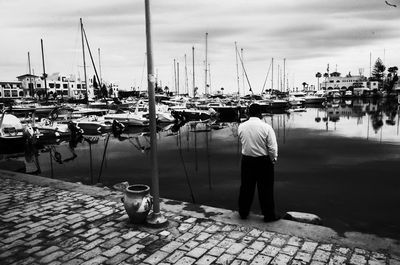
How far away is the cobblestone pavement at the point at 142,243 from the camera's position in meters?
4.87

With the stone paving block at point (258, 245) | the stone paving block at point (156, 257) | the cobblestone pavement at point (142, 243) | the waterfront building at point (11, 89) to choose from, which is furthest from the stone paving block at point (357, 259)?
→ the waterfront building at point (11, 89)

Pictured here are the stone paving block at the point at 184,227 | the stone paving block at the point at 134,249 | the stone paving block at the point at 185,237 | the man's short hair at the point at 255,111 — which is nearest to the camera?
the stone paving block at the point at 134,249

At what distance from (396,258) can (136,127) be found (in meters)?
33.2

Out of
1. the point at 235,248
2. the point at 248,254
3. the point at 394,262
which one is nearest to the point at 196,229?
the point at 235,248

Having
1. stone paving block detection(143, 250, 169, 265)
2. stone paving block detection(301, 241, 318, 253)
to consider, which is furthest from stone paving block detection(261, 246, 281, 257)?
stone paving block detection(143, 250, 169, 265)

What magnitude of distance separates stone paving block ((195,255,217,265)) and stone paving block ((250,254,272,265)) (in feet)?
1.90

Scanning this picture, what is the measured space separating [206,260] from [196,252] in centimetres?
30

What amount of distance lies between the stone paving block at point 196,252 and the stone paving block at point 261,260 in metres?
0.80

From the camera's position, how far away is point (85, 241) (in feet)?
18.5

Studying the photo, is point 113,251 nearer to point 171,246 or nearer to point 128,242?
point 128,242

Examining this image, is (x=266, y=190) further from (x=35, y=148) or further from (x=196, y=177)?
(x=35, y=148)

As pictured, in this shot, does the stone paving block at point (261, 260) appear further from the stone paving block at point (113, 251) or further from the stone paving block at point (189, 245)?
the stone paving block at point (113, 251)

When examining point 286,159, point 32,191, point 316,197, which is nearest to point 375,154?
point 286,159

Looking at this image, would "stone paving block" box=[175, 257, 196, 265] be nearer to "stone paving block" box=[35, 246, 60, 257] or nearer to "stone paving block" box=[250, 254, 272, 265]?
"stone paving block" box=[250, 254, 272, 265]
